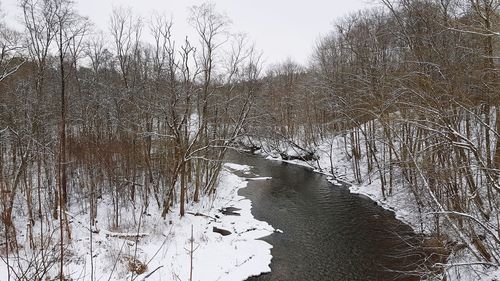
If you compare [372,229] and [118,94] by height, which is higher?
[118,94]

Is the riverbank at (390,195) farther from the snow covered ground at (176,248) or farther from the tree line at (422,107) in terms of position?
the snow covered ground at (176,248)

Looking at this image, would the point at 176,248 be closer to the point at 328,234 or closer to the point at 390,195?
the point at 328,234

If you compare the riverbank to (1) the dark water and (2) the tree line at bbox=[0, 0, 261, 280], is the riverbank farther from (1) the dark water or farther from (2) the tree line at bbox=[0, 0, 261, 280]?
(2) the tree line at bbox=[0, 0, 261, 280]

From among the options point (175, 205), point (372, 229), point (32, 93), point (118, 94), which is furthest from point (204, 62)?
point (372, 229)

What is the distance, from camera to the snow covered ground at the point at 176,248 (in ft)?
31.3

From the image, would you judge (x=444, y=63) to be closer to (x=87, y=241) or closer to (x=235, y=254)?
(x=235, y=254)

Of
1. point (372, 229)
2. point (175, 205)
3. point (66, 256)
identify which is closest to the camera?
point (66, 256)

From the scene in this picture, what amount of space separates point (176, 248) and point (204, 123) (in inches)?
278

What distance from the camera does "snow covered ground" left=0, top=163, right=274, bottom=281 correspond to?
9.54 metres

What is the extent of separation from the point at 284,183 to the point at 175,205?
30.4 ft

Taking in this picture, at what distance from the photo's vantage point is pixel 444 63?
10.9 m

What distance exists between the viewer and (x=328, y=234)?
13.6 m

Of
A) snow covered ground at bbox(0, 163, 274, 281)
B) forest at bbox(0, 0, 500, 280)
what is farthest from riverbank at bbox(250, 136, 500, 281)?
snow covered ground at bbox(0, 163, 274, 281)

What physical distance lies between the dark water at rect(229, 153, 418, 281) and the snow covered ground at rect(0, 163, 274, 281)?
792 millimetres
